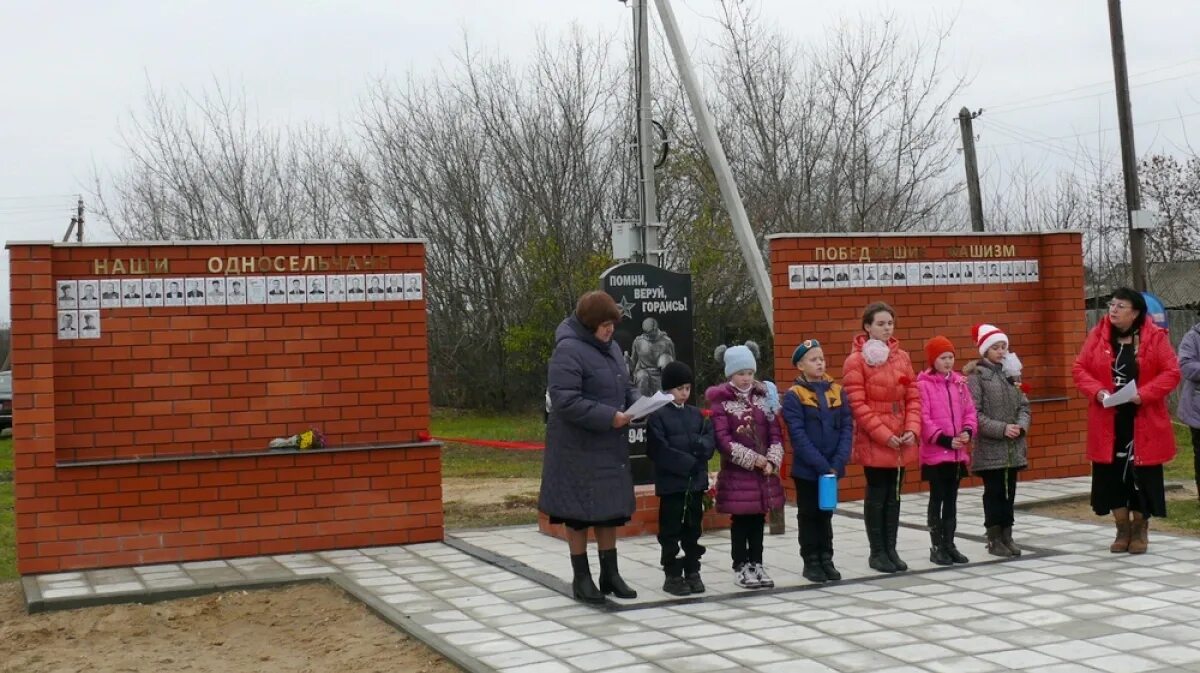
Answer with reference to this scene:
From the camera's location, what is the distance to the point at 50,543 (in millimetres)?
9109

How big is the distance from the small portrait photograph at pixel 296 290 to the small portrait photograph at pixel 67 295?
4.83 feet

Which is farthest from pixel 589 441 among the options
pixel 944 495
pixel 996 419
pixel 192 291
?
pixel 192 291

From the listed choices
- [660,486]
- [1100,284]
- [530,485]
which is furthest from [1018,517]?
[1100,284]

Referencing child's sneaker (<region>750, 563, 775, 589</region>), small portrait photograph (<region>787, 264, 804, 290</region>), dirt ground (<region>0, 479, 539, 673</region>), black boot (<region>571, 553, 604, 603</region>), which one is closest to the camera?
dirt ground (<region>0, 479, 539, 673</region>)

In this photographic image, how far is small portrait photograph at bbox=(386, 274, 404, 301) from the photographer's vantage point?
33.1 feet

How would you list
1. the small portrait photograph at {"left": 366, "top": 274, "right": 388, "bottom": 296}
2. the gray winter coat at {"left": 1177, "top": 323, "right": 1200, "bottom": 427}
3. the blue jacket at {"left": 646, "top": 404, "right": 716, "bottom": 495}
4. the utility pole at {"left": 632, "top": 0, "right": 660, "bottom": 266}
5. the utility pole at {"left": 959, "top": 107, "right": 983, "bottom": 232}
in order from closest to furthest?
the blue jacket at {"left": 646, "top": 404, "right": 716, "bottom": 495}
the small portrait photograph at {"left": 366, "top": 274, "right": 388, "bottom": 296}
the gray winter coat at {"left": 1177, "top": 323, "right": 1200, "bottom": 427}
the utility pole at {"left": 632, "top": 0, "right": 660, "bottom": 266}
the utility pole at {"left": 959, "top": 107, "right": 983, "bottom": 232}

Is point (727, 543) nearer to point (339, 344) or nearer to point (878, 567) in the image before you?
point (878, 567)

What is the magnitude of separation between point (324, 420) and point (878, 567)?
4227 mm

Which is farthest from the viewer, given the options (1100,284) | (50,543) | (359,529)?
(1100,284)

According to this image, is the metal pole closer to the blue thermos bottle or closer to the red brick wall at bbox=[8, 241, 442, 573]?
the red brick wall at bbox=[8, 241, 442, 573]

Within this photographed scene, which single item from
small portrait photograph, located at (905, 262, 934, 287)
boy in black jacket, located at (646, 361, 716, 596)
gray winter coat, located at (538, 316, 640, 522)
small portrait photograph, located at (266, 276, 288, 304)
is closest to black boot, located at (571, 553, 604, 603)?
gray winter coat, located at (538, 316, 640, 522)

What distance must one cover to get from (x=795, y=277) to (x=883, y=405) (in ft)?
12.1

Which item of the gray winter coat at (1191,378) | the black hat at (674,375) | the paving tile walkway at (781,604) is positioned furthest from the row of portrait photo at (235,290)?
the gray winter coat at (1191,378)

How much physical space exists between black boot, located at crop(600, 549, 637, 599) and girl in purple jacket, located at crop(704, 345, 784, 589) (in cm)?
70
